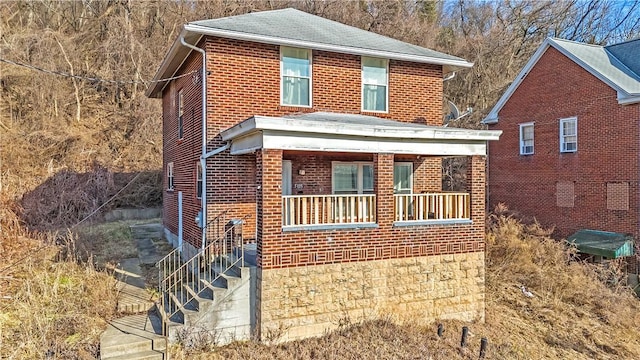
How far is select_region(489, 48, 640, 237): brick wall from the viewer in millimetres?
13633

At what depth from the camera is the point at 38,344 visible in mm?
6773

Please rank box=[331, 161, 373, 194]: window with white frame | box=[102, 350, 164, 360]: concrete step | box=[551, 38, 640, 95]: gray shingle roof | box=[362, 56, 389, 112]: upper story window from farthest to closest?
box=[551, 38, 640, 95]: gray shingle roof, box=[362, 56, 389, 112]: upper story window, box=[331, 161, 373, 194]: window with white frame, box=[102, 350, 164, 360]: concrete step

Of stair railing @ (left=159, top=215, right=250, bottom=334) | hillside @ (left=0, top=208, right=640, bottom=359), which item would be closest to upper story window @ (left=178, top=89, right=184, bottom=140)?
stair railing @ (left=159, top=215, right=250, bottom=334)

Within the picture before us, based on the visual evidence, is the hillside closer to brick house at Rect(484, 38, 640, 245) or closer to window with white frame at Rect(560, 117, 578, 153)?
brick house at Rect(484, 38, 640, 245)

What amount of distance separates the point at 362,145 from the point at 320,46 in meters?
3.49

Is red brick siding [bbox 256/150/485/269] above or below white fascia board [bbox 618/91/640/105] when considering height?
below

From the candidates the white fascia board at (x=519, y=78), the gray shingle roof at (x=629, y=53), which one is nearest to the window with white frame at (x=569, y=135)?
the gray shingle roof at (x=629, y=53)

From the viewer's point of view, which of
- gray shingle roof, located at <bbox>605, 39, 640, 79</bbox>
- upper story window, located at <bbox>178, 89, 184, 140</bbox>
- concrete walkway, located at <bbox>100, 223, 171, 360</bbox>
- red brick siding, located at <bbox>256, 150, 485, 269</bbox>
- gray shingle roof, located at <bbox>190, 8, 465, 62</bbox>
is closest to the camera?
concrete walkway, located at <bbox>100, 223, 171, 360</bbox>

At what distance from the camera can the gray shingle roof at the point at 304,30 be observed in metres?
9.95

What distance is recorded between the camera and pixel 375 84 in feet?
37.7

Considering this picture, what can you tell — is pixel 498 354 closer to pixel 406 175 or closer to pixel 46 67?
pixel 406 175

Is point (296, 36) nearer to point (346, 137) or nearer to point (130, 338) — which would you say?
point (346, 137)

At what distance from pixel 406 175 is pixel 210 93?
A: 611cm

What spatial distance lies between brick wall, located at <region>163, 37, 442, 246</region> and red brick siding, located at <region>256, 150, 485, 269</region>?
7.80 ft
